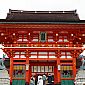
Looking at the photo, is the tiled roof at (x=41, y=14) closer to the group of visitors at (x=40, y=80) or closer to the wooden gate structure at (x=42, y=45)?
the wooden gate structure at (x=42, y=45)

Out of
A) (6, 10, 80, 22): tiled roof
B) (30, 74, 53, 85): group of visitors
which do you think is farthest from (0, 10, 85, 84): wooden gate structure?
(6, 10, 80, 22): tiled roof

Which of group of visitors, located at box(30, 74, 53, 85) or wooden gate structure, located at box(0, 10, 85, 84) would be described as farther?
group of visitors, located at box(30, 74, 53, 85)

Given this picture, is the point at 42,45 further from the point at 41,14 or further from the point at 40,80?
the point at 41,14

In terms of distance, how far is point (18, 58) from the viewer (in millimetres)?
21703

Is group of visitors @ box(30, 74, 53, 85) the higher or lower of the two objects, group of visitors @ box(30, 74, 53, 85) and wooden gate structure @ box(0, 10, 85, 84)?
the lower

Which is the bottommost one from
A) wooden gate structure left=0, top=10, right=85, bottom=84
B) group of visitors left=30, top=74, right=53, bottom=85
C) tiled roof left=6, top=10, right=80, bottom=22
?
group of visitors left=30, top=74, right=53, bottom=85

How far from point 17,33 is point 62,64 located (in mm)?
4274

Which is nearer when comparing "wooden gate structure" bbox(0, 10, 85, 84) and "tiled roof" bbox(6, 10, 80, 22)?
"wooden gate structure" bbox(0, 10, 85, 84)

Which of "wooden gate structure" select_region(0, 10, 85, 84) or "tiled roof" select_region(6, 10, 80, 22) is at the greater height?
→ "tiled roof" select_region(6, 10, 80, 22)

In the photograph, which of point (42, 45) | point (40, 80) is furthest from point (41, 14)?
point (40, 80)

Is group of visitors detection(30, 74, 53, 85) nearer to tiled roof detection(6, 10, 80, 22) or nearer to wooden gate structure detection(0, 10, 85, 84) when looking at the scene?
wooden gate structure detection(0, 10, 85, 84)

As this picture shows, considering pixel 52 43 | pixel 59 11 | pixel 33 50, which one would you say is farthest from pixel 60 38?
pixel 59 11

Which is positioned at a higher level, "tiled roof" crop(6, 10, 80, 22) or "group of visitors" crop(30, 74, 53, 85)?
"tiled roof" crop(6, 10, 80, 22)

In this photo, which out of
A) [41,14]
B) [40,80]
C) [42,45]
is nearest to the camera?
[42,45]
